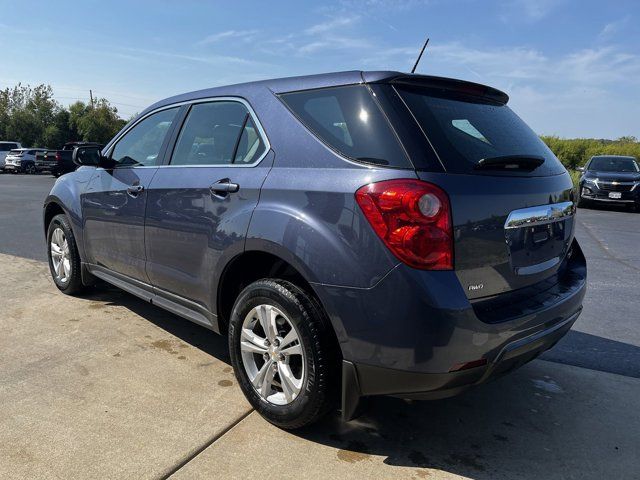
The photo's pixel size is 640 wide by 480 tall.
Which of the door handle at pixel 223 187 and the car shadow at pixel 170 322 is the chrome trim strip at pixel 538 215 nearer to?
the door handle at pixel 223 187

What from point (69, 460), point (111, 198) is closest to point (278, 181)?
point (69, 460)

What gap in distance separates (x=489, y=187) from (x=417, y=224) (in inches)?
17.0

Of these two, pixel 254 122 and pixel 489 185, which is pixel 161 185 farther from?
pixel 489 185

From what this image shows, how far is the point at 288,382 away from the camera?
8.57 feet

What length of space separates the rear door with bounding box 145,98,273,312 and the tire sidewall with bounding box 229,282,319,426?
257 mm

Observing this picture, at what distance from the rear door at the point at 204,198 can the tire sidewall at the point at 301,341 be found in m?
0.26

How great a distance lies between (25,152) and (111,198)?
30.3 meters

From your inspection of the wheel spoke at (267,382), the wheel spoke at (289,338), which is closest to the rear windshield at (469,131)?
the wheel spoke at (289,338)

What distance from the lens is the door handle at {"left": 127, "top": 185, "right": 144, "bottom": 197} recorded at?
3.61 metres

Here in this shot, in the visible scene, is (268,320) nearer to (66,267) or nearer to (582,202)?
(66,267)

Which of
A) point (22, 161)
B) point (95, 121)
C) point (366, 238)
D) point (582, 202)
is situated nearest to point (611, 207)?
point (582, 202)

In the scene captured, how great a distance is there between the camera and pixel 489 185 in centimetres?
233

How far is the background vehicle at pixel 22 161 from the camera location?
29.6m

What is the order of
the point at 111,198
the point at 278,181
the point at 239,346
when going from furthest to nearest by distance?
the point at 111,198, the point at 239,346, the point at 278,181
